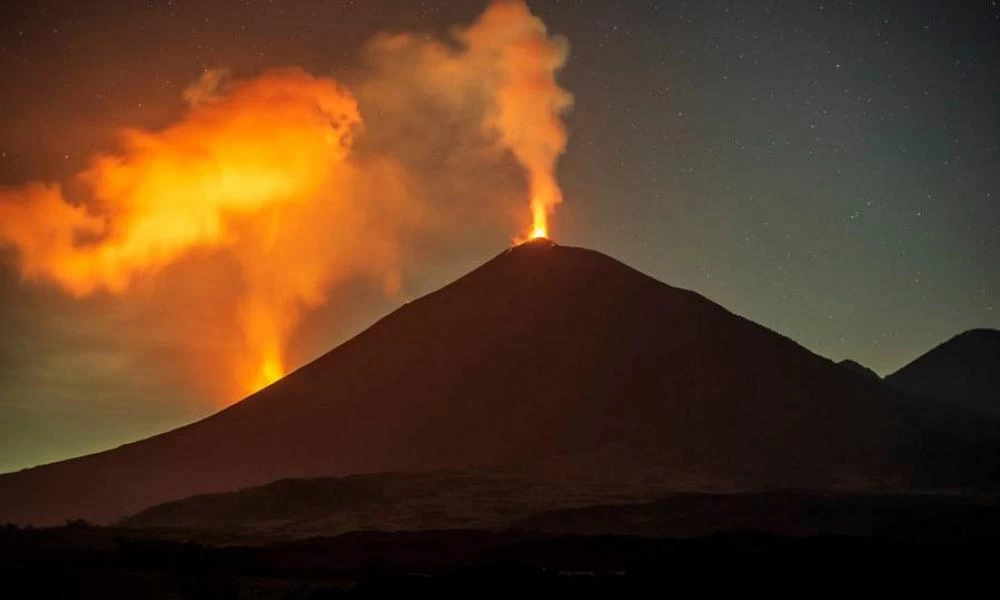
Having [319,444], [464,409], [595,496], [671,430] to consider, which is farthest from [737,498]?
[319,444]

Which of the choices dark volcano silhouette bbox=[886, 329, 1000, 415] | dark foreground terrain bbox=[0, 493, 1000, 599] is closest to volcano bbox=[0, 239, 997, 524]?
dark foreground terrain bbox=[0, 493, 1000, 599]

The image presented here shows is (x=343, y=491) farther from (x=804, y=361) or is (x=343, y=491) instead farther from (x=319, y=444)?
(x=804, y=361)

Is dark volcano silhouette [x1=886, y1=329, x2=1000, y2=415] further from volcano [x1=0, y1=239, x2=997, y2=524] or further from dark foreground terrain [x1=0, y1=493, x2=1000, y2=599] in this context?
dark foreground terrain [x1=0, y1=493, x2=1000, y2=599]

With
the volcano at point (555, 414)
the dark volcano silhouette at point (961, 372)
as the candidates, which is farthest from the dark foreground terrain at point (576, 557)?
the dark volcano silhouette at point (961, 372)

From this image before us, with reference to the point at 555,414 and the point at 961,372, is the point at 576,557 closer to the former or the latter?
the point at 555,414

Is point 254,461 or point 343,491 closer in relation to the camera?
point 343,491

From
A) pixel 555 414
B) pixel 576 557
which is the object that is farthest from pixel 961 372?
pixel 576 557
